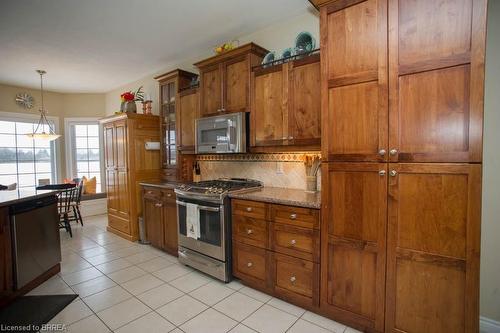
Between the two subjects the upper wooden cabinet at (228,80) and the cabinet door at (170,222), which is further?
the cabinet door at (170,222)

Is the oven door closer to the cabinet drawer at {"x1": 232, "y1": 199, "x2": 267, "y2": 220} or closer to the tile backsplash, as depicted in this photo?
the cabinet drawer at {"x1": 232, "y1": 199, "x2": 267, "y2": 220}

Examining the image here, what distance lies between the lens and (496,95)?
181 centimetres

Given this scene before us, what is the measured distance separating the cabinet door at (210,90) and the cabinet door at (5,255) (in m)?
2.14

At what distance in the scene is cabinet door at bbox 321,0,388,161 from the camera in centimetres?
170

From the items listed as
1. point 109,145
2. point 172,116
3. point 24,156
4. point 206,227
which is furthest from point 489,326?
point 24,156

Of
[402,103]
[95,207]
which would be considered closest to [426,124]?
[402,103]

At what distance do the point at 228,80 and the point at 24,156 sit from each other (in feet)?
16.8

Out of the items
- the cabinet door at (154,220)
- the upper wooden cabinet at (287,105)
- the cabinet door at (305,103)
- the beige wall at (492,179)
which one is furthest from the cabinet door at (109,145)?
the beige wall at (492,179)

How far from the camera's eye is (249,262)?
247 centimetres

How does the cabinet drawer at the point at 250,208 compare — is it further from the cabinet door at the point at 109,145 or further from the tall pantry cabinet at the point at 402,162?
the cabinet door at the point at 109,145

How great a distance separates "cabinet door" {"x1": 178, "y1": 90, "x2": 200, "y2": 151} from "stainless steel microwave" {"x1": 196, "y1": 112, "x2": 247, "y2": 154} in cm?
34

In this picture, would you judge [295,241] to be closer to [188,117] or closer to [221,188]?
[221,188]

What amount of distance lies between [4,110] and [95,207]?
2526mm

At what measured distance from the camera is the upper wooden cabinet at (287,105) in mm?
→ 2312
